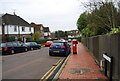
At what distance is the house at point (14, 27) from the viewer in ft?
140

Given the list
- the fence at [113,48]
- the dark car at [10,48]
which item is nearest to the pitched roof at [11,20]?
the dark car at [10,48]

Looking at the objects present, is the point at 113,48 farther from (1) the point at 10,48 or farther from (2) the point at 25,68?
(1) the point at 10,48

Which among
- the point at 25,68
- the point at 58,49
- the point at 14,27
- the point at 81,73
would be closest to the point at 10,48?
the point at 58,49

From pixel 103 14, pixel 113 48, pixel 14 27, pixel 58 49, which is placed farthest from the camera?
pixel 14 27

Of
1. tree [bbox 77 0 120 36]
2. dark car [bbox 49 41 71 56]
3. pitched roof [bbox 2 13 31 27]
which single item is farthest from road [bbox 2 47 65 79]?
pitched roof [bbox 2 13 31 27]

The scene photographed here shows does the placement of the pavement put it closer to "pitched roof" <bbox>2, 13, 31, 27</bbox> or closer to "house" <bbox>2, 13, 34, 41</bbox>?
"house" <bbox>2, 13, 34, 41</bbox>

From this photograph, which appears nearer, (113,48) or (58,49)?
(113,48)

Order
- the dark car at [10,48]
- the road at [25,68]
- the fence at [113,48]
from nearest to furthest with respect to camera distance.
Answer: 1. the fence at [113,48]
2. the road at [25,68]
3. the dark car at [10,48]

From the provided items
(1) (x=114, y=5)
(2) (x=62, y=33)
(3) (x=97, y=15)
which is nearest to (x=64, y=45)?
(3) (x=97, y=15)

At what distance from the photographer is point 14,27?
45.7m

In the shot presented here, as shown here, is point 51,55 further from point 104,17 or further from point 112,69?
point 112,69

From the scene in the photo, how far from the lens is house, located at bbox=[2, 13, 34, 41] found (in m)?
42.7

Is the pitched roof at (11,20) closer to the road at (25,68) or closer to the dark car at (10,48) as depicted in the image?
the dark car at (10,48)

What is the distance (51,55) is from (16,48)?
5.54 m
